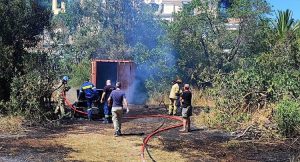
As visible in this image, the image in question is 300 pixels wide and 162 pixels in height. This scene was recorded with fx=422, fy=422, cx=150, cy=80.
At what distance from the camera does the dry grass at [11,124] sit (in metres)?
12.7

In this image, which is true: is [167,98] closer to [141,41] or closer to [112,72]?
[112,72]

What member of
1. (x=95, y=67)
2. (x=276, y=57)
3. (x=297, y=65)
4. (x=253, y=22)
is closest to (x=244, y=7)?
(x=253, y=22)

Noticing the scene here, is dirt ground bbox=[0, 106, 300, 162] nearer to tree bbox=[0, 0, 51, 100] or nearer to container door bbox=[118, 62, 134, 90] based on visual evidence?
tree bbox=[0, 0, 51, 100]

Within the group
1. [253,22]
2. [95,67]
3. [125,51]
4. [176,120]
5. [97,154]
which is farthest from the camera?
[125,51]

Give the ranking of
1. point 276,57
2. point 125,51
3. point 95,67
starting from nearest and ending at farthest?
1. point 276,57
2. point 95,67
3. point 125,51

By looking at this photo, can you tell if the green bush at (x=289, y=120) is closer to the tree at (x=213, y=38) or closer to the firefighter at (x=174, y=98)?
the firefighter at (x=174, y=98)

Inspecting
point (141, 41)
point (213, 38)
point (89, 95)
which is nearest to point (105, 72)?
point (141, 41)

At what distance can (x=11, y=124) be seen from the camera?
1322 centimetres

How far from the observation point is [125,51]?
2895 centimetres

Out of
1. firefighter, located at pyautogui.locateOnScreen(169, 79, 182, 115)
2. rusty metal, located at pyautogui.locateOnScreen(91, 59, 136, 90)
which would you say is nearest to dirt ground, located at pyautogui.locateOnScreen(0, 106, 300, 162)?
firefighter, located at pyautogui.locateOnScreen(169, 79, 182, 115)

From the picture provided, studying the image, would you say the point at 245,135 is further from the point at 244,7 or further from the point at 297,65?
the point at 244,7

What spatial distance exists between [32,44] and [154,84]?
8.53 metres

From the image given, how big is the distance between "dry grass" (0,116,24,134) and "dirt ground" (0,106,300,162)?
350mm

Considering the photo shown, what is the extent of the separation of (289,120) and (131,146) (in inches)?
191
